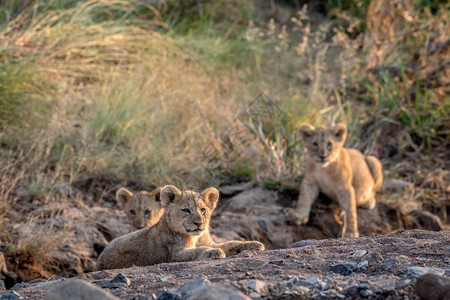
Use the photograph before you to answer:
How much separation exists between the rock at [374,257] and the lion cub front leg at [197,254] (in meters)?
1.11

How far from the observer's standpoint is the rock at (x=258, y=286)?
437 centimetres

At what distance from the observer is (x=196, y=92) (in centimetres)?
1139

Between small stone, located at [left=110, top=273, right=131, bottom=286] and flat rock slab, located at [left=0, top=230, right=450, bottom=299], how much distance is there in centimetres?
3

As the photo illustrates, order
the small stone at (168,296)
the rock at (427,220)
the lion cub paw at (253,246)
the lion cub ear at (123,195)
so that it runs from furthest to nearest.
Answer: the rock at (427,220), the lion cub ear at (123,195), the lion cub paw at (253,246), the small stone at (168,296)

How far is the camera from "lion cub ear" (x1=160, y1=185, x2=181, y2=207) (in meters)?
6.31

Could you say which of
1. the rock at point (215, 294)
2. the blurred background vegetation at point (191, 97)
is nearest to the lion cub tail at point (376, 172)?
the blurred background vegetation at point (191, 97)

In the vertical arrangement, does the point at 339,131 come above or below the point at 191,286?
below

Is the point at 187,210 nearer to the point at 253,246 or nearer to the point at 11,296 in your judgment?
the point at 253,246

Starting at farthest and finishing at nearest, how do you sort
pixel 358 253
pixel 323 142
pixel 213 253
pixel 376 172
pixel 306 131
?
1. pixel 376 172
2. pixel 306 131
3. pixel 323 142
4. pixel 213 253
5. pixel 358 253

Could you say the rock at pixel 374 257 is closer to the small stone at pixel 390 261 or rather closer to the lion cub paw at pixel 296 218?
the small stone at pixel 390 261

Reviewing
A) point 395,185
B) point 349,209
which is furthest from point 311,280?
point 395,185

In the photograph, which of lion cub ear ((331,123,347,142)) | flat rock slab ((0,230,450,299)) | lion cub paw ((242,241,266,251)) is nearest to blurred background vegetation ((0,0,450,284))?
lion cub ear ((331,123,347,142))

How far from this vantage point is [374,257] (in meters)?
5.09

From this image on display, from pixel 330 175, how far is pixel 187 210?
315cm
